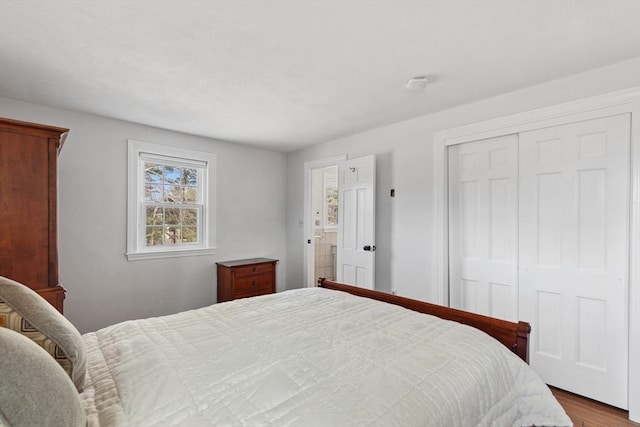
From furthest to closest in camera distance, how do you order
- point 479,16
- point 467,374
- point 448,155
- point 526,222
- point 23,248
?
point 448,155 → point 526,222 → point 23,248 → point 479,16 → point 467,374

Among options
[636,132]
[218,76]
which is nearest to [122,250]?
[218,76]

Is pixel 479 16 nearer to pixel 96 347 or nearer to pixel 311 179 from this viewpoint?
pixel 96 347

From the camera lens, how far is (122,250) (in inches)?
134

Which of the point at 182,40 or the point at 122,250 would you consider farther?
the point at 122,250

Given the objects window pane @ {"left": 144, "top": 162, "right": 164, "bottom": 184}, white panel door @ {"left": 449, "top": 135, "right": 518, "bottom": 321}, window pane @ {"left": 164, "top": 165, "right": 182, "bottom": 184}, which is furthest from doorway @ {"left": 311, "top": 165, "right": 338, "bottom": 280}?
white panel door @ {"left": 449, "top": 135, "right": 518, "bottom": 321}

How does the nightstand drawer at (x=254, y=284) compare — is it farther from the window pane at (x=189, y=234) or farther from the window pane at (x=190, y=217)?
the window pane at (x=190, y=217)

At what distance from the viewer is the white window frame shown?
11.3ft

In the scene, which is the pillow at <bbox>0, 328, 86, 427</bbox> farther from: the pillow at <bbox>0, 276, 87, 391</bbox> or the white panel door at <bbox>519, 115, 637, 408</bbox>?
the white panel door at <bbox>519, 115, 637, 408</bbox>

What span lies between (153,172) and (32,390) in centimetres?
344

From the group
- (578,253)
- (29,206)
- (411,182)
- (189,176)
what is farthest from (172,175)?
(578,253)

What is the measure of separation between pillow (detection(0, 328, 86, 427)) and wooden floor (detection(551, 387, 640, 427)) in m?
2.74

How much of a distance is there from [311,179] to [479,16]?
3157mm

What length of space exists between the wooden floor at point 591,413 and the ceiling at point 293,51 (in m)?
2.41

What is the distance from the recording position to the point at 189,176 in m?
4.01
